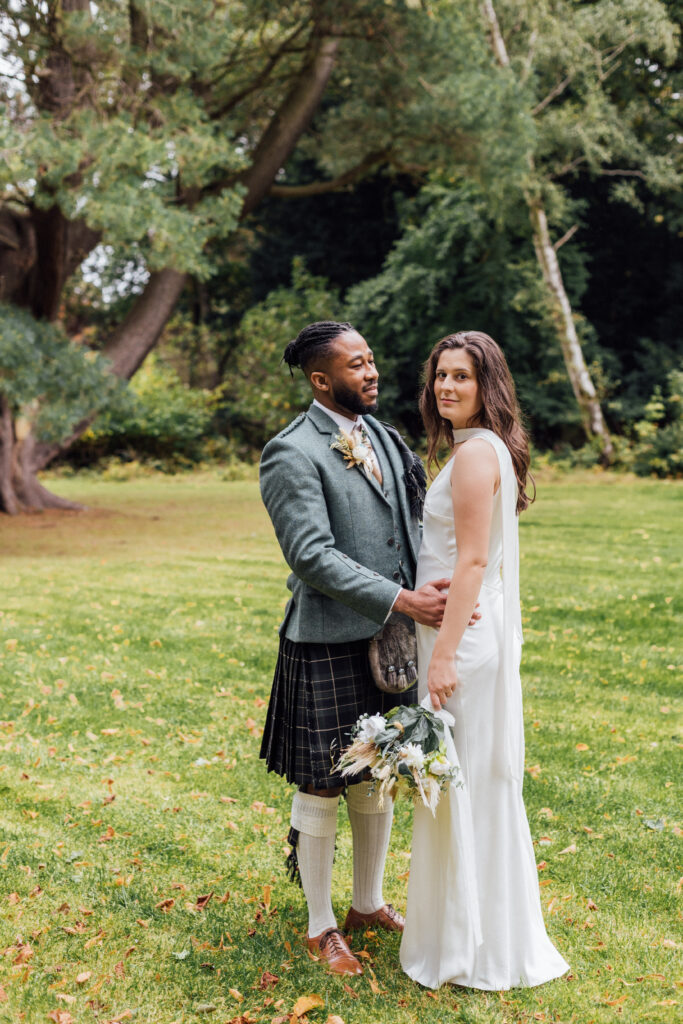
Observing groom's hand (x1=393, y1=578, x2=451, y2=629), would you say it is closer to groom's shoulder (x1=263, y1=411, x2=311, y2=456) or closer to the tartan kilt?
the tartan kilt

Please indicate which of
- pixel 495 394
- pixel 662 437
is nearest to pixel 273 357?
pixel 662 437

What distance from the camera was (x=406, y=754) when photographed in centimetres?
243

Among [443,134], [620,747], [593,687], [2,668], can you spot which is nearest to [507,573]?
[620,747]

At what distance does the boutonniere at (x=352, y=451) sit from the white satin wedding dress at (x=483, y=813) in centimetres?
23

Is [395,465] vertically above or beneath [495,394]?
beneath

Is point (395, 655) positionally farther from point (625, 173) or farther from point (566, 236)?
point (625, 173)

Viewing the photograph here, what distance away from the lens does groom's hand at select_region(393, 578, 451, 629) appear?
8.45 feet

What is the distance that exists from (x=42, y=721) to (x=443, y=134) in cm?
1238

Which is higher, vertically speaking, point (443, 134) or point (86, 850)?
point (443, 134)

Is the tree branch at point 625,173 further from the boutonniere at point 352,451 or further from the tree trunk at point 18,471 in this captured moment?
the boutonniere at point 352,451

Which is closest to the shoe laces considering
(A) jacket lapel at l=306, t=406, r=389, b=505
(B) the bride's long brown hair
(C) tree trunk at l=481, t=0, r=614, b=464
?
(A) jacket lapel at l=306, t=406, r=389, b=505

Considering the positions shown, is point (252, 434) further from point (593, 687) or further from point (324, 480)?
point (324, 480)

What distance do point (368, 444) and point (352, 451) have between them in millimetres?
104

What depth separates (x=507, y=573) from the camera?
103 inches
